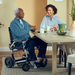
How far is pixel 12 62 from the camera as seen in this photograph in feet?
9.86

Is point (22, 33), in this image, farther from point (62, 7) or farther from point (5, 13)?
point (62, 7)

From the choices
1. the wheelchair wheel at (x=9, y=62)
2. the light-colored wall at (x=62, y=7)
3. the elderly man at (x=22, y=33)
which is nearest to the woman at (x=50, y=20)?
the elderly man at (x=22, y=33)

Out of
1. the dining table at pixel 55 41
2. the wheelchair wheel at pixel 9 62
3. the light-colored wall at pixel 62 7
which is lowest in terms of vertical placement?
the wheelchair wheel at pixel 9 62

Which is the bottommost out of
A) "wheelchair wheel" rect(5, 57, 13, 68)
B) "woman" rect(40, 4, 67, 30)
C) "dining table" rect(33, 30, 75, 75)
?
"wheelchair wheel" rect(5, 57, 13, 68)

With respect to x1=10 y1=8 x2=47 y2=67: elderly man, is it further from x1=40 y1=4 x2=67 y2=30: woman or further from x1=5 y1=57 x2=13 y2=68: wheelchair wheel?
x1=40 y1=4 x2=67 y2=30: woman

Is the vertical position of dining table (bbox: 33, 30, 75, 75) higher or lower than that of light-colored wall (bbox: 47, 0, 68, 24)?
lower

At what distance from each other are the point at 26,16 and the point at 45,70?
2588 millimetres

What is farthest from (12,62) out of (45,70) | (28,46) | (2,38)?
(2,38)

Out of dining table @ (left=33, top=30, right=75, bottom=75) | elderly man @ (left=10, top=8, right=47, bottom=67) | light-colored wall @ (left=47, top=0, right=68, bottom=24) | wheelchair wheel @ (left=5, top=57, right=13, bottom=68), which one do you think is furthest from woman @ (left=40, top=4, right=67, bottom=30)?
dining table @ (left=33, top=30, right=75, bottom=75)

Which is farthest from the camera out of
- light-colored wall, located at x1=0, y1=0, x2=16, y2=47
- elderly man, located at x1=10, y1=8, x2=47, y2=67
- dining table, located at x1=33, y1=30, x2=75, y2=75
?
light-colored wall, located at x1=0, y1=0, x2=16, y2=47

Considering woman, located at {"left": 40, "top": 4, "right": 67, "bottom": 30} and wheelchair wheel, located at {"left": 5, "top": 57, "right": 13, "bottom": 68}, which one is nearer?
wheelchair wheel, located at {"left": 5, "top": 57, "right": 13, "bottom": 68}

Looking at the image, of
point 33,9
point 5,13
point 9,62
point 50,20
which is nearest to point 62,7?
point 33,9

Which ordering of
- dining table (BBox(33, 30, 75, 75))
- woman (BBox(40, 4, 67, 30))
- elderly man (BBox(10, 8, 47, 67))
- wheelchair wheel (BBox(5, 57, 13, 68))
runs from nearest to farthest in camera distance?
dining table (BBox(33, 30, 75, 75))
elderly man (BBox(10, 8, 47, 67))
wheelchair wheel (BBox(5, 57, 13, 68))
woman (BBox(40, 4, 67, 30))

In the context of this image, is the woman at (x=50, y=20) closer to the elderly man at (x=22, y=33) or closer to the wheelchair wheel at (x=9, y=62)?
the elderly man at (x=22, y=33)
